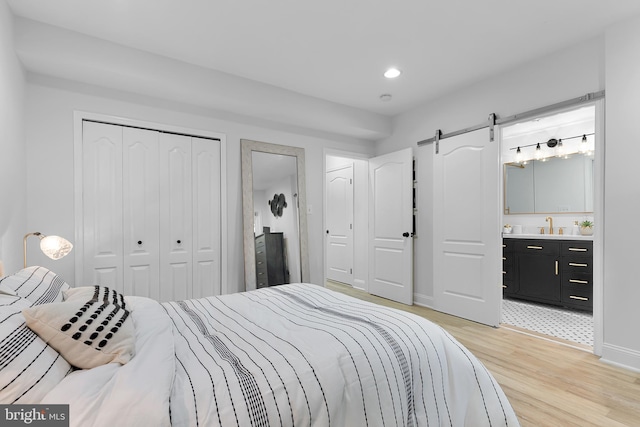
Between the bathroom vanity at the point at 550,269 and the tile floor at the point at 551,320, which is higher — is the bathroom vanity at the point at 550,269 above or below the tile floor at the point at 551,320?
above

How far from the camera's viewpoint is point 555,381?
2.29m

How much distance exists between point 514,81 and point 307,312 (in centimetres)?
322

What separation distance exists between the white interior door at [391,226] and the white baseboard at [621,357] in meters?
2.03

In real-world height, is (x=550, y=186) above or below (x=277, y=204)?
above

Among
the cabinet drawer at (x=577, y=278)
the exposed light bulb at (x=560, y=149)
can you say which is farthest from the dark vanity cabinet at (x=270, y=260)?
the exposed light bulb at (x=560, y=149)

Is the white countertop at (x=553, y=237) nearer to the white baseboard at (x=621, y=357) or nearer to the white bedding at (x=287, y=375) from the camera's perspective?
the white baseboard at (x=621, y=357)

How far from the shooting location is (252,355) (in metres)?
1.26

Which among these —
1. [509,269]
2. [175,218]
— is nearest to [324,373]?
[175,218]

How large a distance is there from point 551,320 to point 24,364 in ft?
15.0

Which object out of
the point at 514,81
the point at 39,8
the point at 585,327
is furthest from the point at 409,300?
the point at 39,8

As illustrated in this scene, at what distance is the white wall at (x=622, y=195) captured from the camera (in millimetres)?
2479

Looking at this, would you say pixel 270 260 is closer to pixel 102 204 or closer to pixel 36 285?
pixel 102 204

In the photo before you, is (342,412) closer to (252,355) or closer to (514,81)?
(252,355)

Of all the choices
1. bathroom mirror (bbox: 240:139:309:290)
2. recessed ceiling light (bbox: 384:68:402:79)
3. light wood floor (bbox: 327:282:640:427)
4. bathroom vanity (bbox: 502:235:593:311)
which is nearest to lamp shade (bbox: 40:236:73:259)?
bathroom mirror (bbox: 240:139:309:290)
